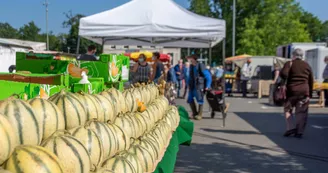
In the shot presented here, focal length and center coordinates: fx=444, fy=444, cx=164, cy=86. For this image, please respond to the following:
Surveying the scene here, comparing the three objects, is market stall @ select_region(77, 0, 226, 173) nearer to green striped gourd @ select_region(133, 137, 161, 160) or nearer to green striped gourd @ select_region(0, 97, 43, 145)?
green striped gourd @ select_region(133, 137, 161, 160)

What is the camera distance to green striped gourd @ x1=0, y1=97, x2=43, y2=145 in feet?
7.97

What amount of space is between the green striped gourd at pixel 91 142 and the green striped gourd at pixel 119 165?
3.2 inches

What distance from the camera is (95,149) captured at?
2.98 metres

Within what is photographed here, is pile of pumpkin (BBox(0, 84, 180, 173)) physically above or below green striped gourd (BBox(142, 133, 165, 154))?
above

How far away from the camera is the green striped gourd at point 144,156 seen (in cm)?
382

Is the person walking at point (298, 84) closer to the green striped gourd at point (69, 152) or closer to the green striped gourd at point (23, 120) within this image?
the green striped gourd at point (69, 152)

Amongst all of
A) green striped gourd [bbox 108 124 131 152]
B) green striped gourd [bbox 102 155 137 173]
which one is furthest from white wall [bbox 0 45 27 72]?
green striped gourd [bbox 102 155 137 173]

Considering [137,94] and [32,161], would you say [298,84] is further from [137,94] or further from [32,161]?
[32,161]

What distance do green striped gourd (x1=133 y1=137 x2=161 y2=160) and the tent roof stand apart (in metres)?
6.21

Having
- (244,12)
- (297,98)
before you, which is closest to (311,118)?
(297,98)

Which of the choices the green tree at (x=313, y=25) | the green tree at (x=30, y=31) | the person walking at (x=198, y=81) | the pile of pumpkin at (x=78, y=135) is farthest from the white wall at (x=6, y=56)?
the green tree at (x=30, y=31)

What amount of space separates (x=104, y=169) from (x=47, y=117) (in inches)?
19.7

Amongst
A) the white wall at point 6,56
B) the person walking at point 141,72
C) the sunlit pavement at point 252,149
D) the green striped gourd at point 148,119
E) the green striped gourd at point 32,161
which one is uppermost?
the white wall at point 6,56

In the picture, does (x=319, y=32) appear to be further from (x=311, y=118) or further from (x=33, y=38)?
(x=311, y=118)
